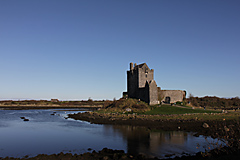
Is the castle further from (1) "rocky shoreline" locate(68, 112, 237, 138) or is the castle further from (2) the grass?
(1) "rocky shoreline" locate(68, 112, 237, 138)

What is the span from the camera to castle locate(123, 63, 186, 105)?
5084cm

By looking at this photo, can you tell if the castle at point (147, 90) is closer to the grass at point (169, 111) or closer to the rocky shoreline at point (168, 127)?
the grass at point (169, 111)

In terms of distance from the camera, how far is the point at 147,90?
51000 mm

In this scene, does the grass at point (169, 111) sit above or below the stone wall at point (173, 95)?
below

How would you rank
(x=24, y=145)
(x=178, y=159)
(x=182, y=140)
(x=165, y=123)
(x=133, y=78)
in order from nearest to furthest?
(x=178, y=159) < (x=24, y=145) < (x=182, y=140) < (x=165, y=123) < (x=133, y=78)

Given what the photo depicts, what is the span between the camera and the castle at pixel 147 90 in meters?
50.8

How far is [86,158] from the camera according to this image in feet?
50.7

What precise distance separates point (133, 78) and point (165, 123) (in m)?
27.9

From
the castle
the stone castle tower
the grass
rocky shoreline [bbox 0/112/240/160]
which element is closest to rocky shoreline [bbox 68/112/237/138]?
rocky shoreline [bbox 0/112/240/160]

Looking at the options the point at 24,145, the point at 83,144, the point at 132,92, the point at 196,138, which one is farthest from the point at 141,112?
the point at 24,145

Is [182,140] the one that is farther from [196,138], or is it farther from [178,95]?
[178,95]

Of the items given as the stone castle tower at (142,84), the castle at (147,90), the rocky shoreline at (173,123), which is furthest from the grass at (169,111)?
the castle at (147,90)

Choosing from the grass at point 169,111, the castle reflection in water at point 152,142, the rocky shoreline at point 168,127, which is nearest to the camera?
the rocky shoreline at point 168,127

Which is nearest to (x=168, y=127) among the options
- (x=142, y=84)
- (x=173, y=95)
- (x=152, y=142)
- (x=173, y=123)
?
(x=173, y=123)
